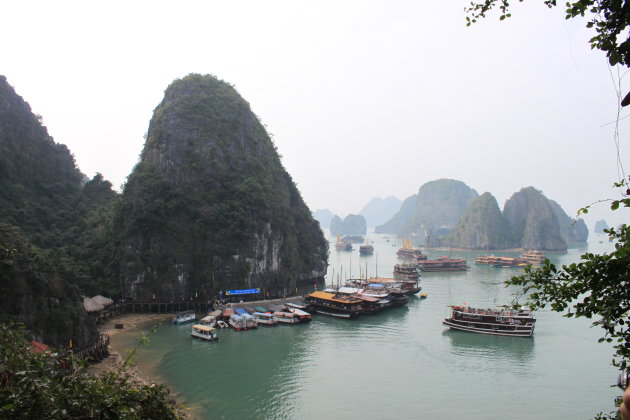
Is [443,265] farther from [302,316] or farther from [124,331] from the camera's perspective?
[124,331]

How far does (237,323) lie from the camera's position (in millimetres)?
38188

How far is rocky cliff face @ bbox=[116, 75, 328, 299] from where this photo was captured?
47.9 meters

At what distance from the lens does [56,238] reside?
46250mm

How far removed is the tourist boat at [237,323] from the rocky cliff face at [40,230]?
35.6 feet

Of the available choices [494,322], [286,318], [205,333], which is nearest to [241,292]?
[286,318]

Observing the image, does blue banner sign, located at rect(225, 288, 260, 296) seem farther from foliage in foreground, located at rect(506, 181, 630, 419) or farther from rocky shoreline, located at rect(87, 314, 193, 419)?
foliage in foreground, located at rect(506, 181, 630, 419)

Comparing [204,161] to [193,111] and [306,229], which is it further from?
[306,229]

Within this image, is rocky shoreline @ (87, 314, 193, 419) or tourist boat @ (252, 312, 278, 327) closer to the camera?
rocky shoreline @ (87, 314, 193, 419)

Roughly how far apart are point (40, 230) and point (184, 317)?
1820 cm

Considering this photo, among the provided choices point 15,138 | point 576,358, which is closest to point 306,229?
point 15,138

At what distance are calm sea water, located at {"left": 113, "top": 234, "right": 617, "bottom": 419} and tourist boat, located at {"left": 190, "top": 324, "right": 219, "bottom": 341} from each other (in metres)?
0.71

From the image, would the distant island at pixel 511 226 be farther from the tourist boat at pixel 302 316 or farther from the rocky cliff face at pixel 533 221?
the tourist boat at pixel 302 316

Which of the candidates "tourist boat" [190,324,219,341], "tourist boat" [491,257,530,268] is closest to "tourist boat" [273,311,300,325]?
"tourist boat" [190,324,219,341]

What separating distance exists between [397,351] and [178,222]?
29220mm
